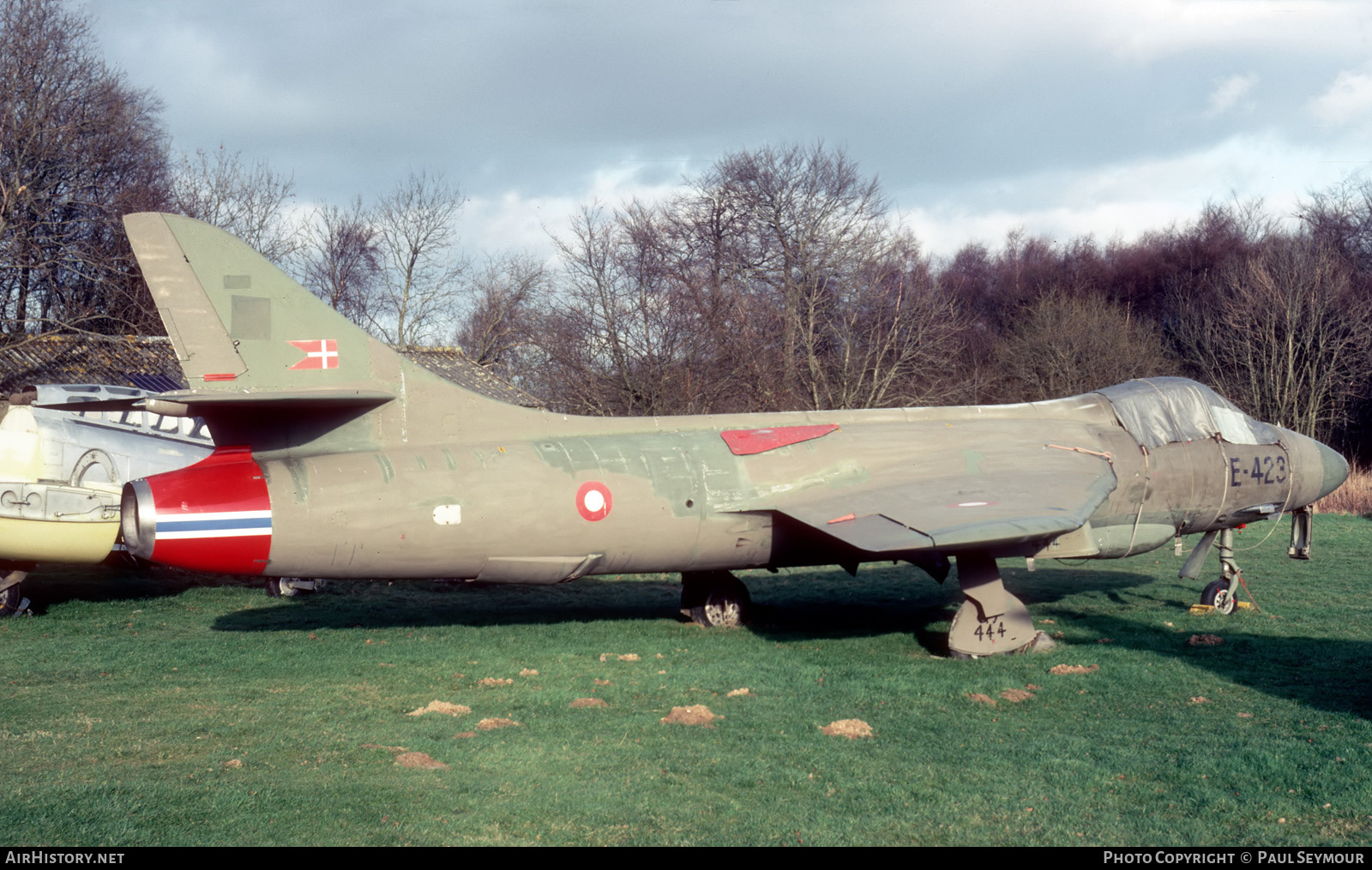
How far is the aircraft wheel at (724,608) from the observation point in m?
13.4

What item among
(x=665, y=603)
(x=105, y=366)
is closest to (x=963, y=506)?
(x=665, y=603)

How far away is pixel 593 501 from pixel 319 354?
3372mm

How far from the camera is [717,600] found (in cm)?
1343

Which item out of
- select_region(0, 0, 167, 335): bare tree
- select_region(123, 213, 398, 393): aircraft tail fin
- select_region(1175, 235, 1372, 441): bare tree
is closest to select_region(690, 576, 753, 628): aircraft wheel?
select_region(123, 213, 398, 393): aircraft tail fin

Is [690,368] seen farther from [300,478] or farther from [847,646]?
[300,478]

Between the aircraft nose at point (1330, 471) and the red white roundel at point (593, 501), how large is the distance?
1080cm

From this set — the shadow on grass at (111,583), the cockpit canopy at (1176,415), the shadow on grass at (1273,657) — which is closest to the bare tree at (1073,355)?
the cockpit canopy at (1176,415)

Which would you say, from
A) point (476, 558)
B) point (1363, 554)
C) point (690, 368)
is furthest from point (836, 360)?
point (476, 558)

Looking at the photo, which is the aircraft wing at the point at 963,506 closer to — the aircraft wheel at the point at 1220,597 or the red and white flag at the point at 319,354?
the aircraft wheel at the point at 1220,597

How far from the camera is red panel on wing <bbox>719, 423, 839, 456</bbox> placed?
11727 millimetres

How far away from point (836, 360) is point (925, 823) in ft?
80.9

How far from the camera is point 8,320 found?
25531 mm

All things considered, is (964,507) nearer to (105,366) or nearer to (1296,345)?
(105,366)

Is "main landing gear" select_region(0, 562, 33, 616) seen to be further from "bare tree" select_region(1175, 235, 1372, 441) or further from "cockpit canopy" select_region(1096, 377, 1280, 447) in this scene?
"bare tree" select_region(1175, 235, 1372, 441)
